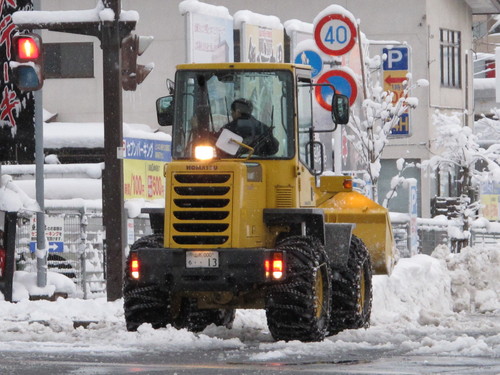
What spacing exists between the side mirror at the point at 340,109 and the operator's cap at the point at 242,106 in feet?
2.70

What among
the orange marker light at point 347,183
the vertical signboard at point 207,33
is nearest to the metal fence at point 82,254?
the vertical signboard at point 207,33

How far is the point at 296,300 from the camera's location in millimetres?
12133

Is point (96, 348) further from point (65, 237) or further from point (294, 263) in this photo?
point (65, 237)

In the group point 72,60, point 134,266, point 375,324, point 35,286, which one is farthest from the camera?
point 72,60

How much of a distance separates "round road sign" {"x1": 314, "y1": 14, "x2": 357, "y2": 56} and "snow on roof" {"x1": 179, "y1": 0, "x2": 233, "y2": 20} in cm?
438

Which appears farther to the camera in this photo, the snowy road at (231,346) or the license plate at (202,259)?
the license plate at (202,259)

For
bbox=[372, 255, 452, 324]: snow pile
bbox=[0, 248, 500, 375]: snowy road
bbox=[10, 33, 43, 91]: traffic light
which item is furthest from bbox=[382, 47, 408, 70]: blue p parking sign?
bbox=[10, 33, 43, 91]: traffic light

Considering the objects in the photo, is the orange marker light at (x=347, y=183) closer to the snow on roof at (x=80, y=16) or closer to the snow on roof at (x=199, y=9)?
the snow on roof at (x=80, y=16)

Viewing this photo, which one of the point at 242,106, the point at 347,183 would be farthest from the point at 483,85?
the point at 242,106

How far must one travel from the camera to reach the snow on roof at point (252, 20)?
A: 25906 mm

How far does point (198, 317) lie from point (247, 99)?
8.65ft

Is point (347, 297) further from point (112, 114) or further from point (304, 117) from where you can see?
point (112, 114)

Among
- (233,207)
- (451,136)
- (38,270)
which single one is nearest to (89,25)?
(38,270)

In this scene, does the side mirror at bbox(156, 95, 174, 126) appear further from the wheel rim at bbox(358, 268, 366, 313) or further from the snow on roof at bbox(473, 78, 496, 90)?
the snow on roof at bbox(473, 78, 496, 90)
